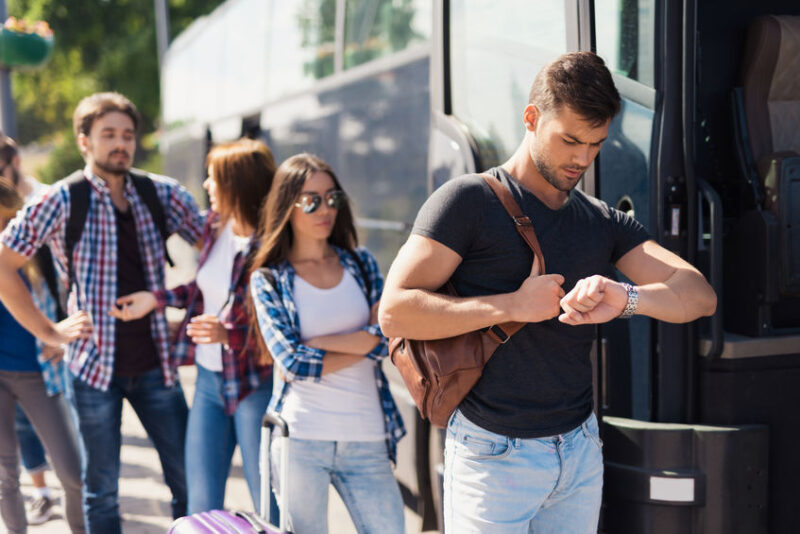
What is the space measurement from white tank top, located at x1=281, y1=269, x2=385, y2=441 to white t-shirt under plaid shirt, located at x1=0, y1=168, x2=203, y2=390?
104 cm

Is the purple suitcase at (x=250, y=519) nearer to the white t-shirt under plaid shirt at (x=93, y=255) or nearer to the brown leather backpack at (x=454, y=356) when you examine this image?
the brown leather backpack at (x=454, y=356)

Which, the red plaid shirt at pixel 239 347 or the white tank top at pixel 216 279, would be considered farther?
the white tank top at pixel 216 279

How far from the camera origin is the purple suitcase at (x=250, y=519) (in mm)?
2674

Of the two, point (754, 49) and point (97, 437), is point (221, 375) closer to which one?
point (97, 437)

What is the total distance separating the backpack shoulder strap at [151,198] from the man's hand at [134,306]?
0.34 meters

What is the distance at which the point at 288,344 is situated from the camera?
290cm

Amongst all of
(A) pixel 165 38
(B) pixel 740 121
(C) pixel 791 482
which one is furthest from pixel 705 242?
(A) pixel 165 38

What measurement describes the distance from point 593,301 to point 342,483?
4.07 feet

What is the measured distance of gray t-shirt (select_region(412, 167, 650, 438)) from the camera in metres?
2.18

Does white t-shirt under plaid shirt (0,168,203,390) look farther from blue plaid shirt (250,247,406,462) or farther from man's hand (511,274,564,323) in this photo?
man's hand (511,274,564,323)

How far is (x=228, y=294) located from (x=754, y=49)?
2.10 m

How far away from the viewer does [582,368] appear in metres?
2.32

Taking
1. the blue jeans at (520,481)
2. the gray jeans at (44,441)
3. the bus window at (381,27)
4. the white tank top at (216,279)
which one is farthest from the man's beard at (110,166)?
the blue jeans at (520,481)

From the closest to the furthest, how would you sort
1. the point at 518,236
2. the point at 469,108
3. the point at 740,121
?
1. the point at 518,236
2. the point at 740,121
3. the point at 469,108
